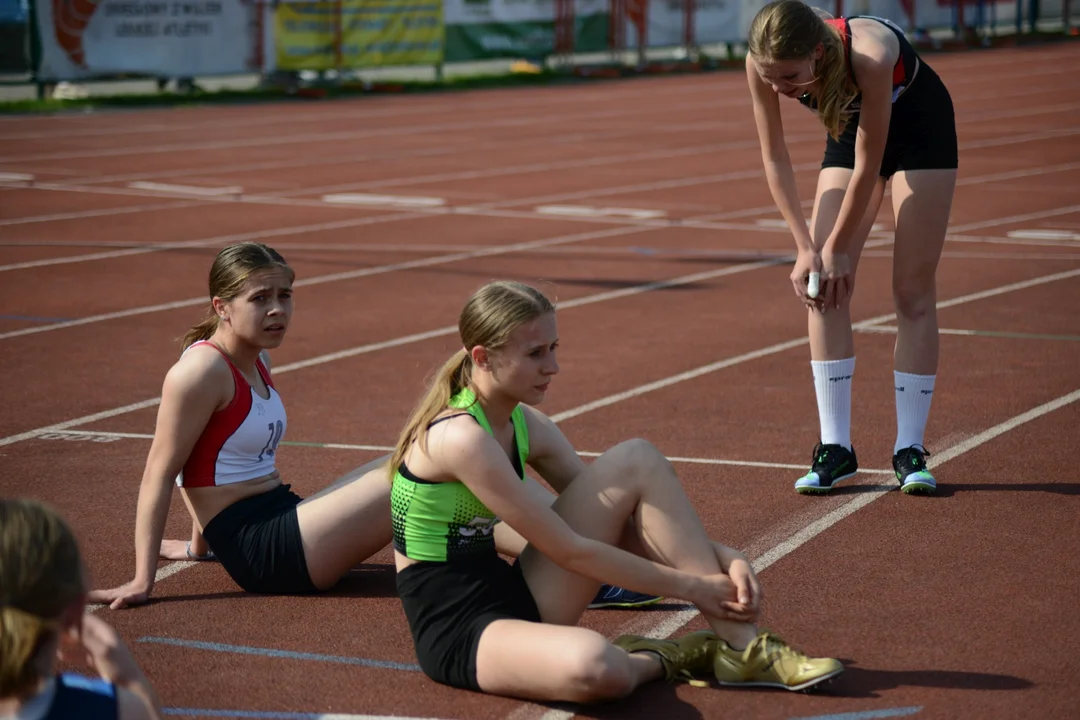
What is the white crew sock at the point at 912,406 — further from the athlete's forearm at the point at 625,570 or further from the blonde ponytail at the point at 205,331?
the blonde ponytail at the point at 205,331

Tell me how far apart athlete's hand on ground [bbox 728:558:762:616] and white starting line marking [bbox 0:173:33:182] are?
49.4ft

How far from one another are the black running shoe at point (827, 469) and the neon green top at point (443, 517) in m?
2.12

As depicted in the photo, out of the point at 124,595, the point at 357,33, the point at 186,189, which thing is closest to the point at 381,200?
the point at 186,189

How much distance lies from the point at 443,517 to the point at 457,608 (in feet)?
0.81

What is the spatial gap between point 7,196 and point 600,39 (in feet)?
78.5

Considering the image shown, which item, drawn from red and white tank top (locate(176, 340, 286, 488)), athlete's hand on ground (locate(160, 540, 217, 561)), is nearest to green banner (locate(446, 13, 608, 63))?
athlete's hand on ground (locate(160, 540, 217, 561))

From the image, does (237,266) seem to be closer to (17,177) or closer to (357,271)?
(357,271)

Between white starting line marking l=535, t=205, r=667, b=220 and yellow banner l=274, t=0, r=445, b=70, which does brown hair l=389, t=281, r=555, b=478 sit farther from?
yellow banner l=274, t=0, r=445, b=70

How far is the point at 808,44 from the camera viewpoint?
553 cm

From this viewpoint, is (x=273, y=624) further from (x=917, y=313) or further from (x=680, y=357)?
(x=680, y=357)

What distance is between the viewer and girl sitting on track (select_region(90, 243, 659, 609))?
4.84m

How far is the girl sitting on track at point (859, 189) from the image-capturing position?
5.73 meters

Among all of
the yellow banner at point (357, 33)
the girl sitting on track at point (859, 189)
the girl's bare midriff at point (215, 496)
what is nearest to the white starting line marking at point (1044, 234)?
the girl sitting on track at point (859, 189)

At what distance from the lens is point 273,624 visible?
4.73 meters
